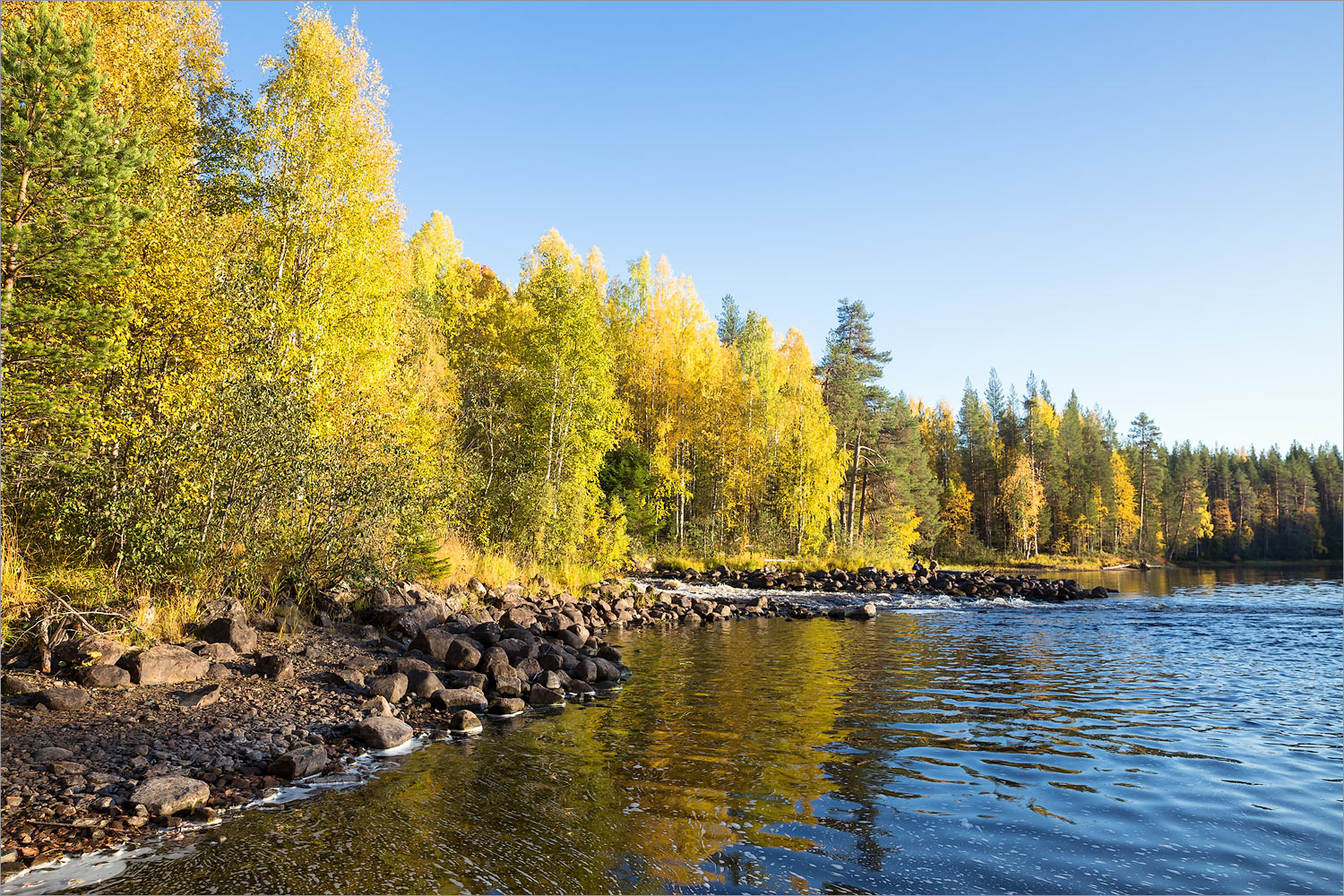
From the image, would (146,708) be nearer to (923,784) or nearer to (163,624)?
(163,624)

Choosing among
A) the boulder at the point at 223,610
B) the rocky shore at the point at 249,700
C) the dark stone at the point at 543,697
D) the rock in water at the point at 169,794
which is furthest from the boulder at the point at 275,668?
the rock in water at the point at 169,794

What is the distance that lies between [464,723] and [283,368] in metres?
9.01

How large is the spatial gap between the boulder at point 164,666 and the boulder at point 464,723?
345 centimetres

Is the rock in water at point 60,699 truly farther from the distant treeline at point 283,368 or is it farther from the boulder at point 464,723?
the boulder at point 464,723

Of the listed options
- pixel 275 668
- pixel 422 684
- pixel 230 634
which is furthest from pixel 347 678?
pixel 230 634

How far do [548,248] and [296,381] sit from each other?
31.5 metres

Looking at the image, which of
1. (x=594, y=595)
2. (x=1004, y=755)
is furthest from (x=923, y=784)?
(x=594, y=595)

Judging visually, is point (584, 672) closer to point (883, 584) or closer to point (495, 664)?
point (495, 664)

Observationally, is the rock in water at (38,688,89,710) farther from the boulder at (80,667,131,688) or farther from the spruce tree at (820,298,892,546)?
the spruce tree at (820,298,892,546)

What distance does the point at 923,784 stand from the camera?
741 centimetres

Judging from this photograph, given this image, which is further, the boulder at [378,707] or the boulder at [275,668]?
the boulder at [275,668]

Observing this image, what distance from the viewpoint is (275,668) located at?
33.1ft

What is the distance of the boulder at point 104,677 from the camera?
8.55 m

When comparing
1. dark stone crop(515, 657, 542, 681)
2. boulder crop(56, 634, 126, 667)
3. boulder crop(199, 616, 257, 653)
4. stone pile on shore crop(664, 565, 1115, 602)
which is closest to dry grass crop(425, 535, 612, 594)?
dark stone crop(515, 657, 542, 681)
